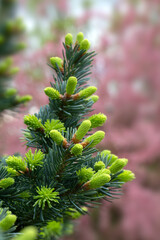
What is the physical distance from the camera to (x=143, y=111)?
2654 mm

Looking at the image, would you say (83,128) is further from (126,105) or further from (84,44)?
(126,105)

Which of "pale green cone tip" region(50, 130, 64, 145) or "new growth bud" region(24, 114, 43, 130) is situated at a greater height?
"new growth bud" region(24, 114, 43, 130)

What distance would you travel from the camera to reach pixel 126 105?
107 inches

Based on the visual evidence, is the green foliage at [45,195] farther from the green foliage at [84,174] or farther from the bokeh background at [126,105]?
the bokeh background at [126,105]

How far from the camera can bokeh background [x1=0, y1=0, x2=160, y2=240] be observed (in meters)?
2.23

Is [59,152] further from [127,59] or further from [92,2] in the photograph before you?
[92,2]

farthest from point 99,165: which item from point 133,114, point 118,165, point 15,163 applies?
point 133,114

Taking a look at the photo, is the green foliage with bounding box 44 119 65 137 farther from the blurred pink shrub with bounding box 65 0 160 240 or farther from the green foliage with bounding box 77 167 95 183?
the blurred pink shrub with bounding box 65 0 160 240

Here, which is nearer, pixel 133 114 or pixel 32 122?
pixel 32 122

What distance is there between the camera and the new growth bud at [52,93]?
0.40m

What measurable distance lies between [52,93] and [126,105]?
2386mm

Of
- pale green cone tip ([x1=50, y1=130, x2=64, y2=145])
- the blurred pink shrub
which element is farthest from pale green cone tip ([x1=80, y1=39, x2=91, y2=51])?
the blurred pink shrub

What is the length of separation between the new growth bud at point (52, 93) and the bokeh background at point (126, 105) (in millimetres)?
1382

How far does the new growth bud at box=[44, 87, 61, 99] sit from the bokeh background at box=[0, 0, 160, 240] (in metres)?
1.38
